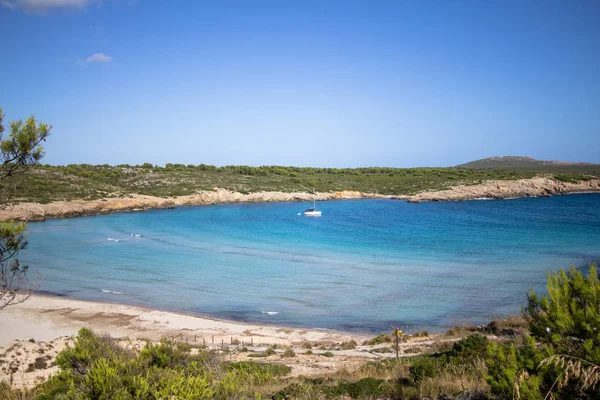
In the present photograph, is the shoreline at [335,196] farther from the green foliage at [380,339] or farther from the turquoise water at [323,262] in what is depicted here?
the green foliage at [380,339]

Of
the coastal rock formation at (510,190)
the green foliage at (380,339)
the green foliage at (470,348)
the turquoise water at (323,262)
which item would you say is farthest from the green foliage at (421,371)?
the coastal rock formation at (510,190)

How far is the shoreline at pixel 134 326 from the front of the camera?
50.4 ft

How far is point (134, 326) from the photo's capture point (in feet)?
54.9

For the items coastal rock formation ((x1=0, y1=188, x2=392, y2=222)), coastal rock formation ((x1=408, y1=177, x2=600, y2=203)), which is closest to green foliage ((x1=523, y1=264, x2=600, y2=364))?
coastal rock formation ((x1=0, y1=188, x2=392, y2=222))

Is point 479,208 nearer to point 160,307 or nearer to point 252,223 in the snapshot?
point 252,223

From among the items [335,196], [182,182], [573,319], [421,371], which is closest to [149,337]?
[421,371]

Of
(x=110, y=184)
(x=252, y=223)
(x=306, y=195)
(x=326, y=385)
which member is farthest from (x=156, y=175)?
(x=326, y=385)

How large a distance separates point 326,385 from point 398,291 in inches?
566

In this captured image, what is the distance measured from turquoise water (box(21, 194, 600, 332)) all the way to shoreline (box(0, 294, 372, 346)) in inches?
44.4

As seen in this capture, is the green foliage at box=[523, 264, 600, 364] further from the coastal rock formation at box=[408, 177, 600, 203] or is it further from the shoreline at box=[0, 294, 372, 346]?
the coastal rock formation at box=[408, 177, 600, 203]

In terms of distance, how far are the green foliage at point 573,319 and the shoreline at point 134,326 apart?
10.9 metres

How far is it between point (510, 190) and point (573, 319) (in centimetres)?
7936

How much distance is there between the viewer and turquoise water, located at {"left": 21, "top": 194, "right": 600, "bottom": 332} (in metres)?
19.3

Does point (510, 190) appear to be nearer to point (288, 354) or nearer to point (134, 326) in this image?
point (288, 354)
